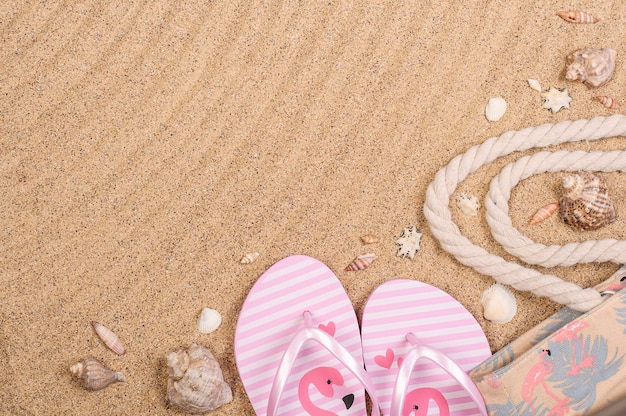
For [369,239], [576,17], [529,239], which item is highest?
[576,17]

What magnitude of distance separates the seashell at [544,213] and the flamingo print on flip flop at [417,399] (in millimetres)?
455

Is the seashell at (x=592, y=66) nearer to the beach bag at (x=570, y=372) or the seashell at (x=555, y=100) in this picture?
the seashell at (x=555, y=100)

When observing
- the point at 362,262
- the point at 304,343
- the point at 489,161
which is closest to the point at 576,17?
the point at 489,161

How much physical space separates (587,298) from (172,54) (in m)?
1.09

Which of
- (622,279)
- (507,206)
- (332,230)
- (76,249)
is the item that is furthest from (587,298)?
(76,249)

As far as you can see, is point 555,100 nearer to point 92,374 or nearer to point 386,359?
point 386,359

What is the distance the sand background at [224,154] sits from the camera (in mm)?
1310

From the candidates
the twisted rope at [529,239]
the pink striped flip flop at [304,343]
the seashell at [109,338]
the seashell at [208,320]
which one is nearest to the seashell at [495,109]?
the twisted rope at [529,239]

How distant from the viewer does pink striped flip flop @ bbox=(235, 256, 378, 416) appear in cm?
132

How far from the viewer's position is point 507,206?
53.2 inches

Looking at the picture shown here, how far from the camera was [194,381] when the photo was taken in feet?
4.10

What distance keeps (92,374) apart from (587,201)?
3.79 ft

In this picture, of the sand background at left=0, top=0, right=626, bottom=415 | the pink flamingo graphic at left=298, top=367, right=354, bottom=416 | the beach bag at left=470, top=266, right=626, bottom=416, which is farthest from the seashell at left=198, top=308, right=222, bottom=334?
the beach bag at left=470, top=266, right=626, bottom=416

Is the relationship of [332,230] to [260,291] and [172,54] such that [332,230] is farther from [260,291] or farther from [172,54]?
[172,54]
